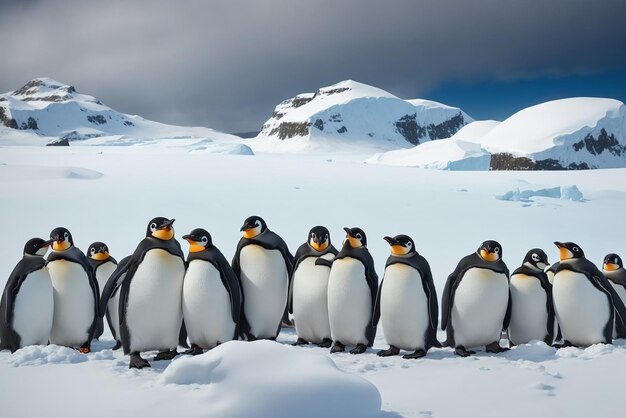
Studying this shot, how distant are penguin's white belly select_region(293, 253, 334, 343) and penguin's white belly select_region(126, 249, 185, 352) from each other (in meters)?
1.14

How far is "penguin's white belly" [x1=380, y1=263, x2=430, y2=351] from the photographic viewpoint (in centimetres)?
418

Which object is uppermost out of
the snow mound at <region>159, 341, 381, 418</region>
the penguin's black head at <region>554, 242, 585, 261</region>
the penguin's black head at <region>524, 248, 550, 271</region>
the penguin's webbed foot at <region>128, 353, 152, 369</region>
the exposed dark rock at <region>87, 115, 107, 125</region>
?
the exposed dark rock at <region>87, 115, 107, 125</region>

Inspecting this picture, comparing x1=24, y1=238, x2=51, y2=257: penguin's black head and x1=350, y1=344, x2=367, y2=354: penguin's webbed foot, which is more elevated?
x1=24, y1=238, x2=51, y2=257: penguin's black head

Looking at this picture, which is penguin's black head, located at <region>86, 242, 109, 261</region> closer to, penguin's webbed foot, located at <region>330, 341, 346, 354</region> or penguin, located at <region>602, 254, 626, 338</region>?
penguin's webbed foot, located at <region>330, 341, 346, 354</region>

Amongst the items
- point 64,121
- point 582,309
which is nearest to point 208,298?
point 582,309

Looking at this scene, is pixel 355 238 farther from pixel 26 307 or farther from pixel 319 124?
pixel 319 124

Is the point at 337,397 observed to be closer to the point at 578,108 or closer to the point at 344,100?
the point at 578,108

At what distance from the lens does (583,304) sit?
14.1ft

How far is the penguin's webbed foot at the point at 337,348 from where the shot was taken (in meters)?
4.34

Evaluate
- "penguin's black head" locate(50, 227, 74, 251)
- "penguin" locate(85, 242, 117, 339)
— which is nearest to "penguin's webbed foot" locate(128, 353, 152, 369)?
"penguin's black head" locate(50, 227, 74, 251)

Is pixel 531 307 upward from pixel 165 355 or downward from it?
upward

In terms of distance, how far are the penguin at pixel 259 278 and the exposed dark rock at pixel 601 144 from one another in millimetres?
46867

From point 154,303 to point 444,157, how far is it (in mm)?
37084

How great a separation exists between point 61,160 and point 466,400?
23.3 m
